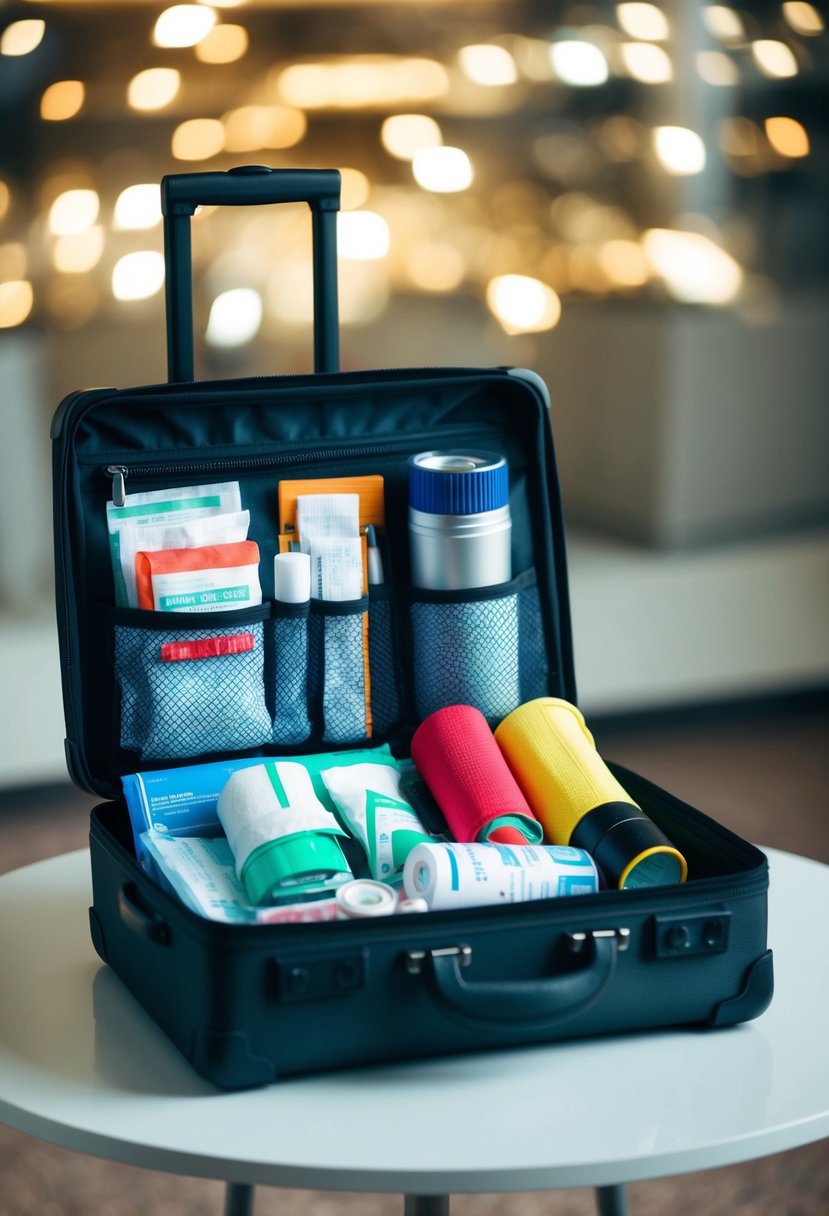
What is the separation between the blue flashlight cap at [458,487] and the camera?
2.66 ft

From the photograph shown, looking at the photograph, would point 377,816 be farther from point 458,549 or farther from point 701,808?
point 701,808

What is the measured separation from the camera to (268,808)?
2.25 feet

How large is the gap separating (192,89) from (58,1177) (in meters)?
1.55

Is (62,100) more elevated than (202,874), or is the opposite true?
(62,100)

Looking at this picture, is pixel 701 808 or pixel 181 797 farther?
pixel 701 808

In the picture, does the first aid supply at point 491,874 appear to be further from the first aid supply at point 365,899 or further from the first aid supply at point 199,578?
the first aid supply at point 199,578

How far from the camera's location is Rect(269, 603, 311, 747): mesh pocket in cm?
85

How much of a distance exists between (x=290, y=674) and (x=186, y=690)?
73mm

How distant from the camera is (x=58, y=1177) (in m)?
1.27

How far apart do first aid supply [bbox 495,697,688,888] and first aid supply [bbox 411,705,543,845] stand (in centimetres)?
1

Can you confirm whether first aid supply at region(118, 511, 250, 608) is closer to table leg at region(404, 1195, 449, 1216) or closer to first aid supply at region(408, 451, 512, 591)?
first aid supply at region(408, 451, 512, 591)

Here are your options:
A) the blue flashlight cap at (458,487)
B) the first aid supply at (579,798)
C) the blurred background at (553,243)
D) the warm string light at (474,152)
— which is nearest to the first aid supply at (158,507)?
the blue flashlight cap at (458,487)

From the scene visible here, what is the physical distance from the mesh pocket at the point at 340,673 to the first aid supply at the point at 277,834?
145mm

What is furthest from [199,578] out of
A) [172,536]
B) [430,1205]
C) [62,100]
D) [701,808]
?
[62,100]
